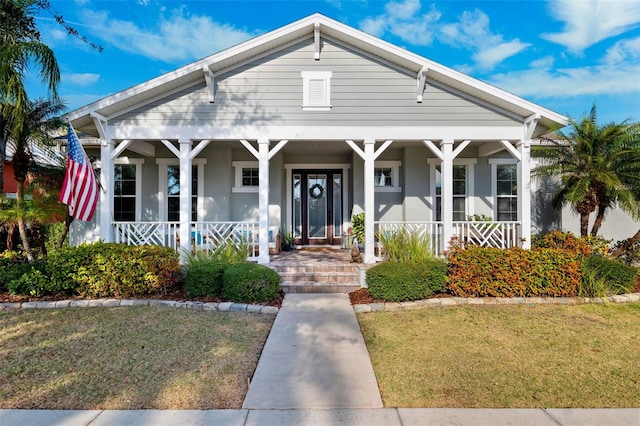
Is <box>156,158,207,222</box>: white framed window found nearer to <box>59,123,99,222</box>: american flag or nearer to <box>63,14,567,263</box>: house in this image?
<box>63,14,567,263</box>: house

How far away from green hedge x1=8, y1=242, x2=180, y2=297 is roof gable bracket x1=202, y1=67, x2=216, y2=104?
12.3 feet

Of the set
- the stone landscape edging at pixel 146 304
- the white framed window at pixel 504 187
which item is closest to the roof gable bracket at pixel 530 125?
the white framed window at pixel 504 187

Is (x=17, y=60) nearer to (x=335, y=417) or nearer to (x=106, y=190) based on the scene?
(x=106, y=190)

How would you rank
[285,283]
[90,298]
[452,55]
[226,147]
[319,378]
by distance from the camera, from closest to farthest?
[319,378] < [90,298] < [285,283] < [226,147] < [452,55]

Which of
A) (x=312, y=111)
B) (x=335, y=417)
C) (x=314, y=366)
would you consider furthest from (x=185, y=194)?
(x=335, y=417)

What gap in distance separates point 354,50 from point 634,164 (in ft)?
22.5

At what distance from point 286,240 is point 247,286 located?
189 inches

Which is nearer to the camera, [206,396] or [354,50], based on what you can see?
[206,396]

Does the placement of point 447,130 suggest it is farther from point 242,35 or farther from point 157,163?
point 242,35

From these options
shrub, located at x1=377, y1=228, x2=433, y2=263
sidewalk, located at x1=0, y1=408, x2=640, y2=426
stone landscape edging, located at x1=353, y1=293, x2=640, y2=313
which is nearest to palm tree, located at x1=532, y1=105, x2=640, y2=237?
stone landscape edging, located at x1=353, y1=293, x2=640, y2=313

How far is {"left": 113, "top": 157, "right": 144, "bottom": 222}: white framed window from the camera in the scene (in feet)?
33.7

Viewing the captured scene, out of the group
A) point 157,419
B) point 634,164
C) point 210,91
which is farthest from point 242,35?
point 157,419

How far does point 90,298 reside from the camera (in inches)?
246

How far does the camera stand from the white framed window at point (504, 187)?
33.8 ft
